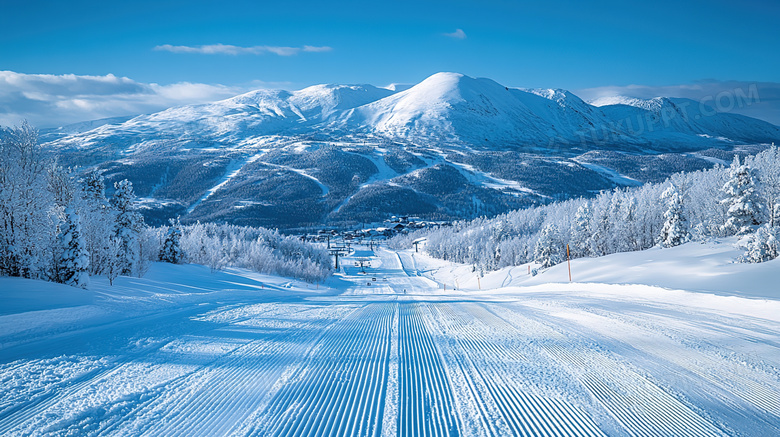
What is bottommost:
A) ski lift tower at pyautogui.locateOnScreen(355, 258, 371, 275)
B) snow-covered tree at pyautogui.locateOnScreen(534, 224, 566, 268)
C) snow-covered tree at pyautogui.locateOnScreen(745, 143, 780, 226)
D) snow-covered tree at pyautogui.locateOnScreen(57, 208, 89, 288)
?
ski lift tower at pyautogui.locateOnScreen(355, 258, 371, 275)

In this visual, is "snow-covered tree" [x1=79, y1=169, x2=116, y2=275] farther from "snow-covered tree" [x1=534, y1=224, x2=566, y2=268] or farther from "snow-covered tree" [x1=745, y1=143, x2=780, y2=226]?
"snow-covered tree" [x1=745, y1=143, x2=780, y2=226]

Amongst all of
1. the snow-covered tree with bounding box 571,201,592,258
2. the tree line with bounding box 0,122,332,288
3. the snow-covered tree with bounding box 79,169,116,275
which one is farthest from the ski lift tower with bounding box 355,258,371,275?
the snow-covered tree with bounding box 79,169,116,275

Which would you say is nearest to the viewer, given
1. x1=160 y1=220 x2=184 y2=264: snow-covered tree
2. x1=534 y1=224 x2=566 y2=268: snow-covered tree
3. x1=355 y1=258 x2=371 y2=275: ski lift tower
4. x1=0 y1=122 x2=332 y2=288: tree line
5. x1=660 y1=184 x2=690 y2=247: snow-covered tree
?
x1=0 y1=122 x2=332 y2=288: tree line

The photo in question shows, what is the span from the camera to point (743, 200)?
91.6 feet

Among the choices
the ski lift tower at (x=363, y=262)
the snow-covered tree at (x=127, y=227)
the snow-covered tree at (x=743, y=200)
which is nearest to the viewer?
the snow-covered tree at (x=127, y=227)

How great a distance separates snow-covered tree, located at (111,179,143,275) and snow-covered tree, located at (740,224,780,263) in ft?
106

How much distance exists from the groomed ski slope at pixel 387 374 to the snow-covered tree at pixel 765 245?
390 inches

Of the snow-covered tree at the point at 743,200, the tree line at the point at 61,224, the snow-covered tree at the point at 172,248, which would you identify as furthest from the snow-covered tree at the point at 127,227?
the snow-covered tree at the point at 743,200

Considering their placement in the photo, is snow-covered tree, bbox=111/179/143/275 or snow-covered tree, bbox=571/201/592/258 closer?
snow-covered tree, bbox=111/179/143/275

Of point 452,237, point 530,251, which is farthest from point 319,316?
point 452,237

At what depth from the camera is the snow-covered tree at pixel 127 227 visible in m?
24.2

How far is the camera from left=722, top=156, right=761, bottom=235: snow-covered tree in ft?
89.5

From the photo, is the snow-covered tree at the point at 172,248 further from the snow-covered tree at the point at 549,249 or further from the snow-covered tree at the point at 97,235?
the snow-covered tree at the point at 549,249

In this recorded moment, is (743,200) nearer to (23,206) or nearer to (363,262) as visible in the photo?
(23,206)
